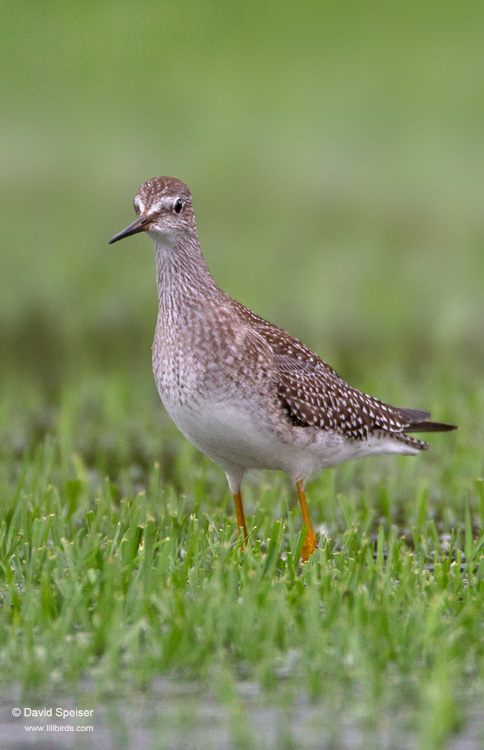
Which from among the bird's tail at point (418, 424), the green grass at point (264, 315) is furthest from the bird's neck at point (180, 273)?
the bird's tail at point (418, 424)

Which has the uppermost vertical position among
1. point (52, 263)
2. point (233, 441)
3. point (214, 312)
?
point (52, 263)

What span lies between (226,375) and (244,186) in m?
16.4

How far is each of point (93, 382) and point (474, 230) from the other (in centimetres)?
952

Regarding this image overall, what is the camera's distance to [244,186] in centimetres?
2384

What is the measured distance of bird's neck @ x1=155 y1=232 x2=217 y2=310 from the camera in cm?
804

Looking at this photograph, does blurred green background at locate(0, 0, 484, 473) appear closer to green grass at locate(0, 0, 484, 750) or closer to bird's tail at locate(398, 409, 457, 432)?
green grass at locate(0, 0, 484, 750)

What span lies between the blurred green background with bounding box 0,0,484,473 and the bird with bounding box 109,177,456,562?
175 cm

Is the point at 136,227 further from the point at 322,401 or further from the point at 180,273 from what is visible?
the point at 322,401

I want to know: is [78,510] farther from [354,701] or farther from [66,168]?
[66,168]

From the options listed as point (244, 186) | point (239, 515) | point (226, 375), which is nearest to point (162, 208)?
point (226, 375)

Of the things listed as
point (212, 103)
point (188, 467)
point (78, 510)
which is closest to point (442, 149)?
point (212, 103)

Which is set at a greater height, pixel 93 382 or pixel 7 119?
pixel 7 119

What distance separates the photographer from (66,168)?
80.3 feet

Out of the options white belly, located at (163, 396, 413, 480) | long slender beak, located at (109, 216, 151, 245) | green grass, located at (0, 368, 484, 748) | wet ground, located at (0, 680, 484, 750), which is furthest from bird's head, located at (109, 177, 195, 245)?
wet ground, located at (0, 680, 484, 750)
